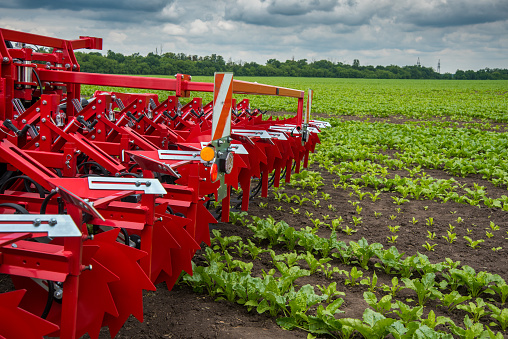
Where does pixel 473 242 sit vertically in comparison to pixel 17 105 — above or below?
below

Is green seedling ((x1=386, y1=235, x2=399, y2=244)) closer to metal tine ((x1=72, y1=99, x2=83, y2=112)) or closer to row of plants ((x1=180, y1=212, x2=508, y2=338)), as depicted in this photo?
row of plants ((x1=180, y1=212, x2=508, y2=338))

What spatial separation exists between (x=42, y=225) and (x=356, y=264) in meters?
3.18

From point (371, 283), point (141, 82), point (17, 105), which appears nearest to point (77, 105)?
point (17, 105)

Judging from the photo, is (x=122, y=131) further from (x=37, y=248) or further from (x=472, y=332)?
(x=472, y=332)

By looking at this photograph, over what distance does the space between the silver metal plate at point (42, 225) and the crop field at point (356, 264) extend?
1411mm

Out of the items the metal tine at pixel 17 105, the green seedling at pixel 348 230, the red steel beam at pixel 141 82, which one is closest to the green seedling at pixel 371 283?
the green seedling at pixel 348 230

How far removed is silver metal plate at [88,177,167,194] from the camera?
7.70ft

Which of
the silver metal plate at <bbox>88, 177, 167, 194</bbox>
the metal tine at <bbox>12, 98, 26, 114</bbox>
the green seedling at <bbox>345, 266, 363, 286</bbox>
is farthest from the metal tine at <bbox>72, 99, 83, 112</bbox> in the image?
the green seedling at <bbox>345, 266, 363, 286</bbox>

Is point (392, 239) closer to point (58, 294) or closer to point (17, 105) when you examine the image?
point (58, 294)

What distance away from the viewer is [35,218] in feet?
5.64

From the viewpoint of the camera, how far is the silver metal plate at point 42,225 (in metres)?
1.69

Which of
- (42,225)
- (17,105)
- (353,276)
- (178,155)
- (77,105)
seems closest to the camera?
(42,225)

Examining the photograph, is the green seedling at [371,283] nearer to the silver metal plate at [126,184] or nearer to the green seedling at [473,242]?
the green seedling at [473,242]

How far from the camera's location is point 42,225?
1.73m
